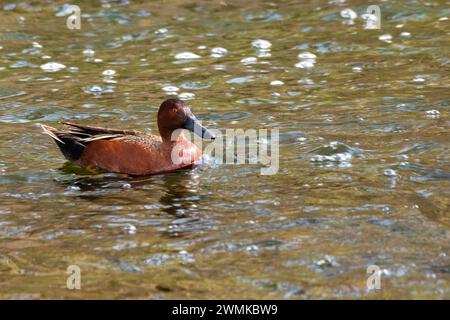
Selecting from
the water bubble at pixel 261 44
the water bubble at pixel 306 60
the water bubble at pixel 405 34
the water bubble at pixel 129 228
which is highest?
the water bubble at pixel 129 228

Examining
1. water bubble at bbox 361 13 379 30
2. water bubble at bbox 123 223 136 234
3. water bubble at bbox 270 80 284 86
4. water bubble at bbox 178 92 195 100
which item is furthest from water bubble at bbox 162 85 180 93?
water bubble at bbox 123 223 136 234

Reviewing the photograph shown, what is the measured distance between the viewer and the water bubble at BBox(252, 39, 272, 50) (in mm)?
12533

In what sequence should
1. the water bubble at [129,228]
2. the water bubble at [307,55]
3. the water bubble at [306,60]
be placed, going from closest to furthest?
the water bubble at [129,228], the water bubble at [306,60], the water bubble at [307,55]

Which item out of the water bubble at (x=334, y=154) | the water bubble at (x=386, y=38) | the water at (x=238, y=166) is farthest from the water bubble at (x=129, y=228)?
the water bubble at (x=386, y=38)

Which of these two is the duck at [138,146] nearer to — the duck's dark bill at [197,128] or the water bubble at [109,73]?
the duck's dark bill at [197,128]

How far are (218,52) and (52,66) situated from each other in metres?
2.21

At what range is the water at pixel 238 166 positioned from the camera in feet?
20.2

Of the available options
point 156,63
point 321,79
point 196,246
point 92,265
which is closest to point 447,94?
point 321,79

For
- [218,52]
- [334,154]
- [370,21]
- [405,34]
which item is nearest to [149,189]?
[334,154]

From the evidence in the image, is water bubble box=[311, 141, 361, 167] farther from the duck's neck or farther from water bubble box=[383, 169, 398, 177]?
the duck's neck

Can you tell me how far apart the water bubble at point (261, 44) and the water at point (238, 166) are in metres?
0.13

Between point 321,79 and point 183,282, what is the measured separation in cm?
552

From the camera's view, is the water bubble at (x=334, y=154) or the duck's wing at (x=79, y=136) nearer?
the water bubble at (x=334, y=154)

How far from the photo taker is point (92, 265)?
6.32 metres
